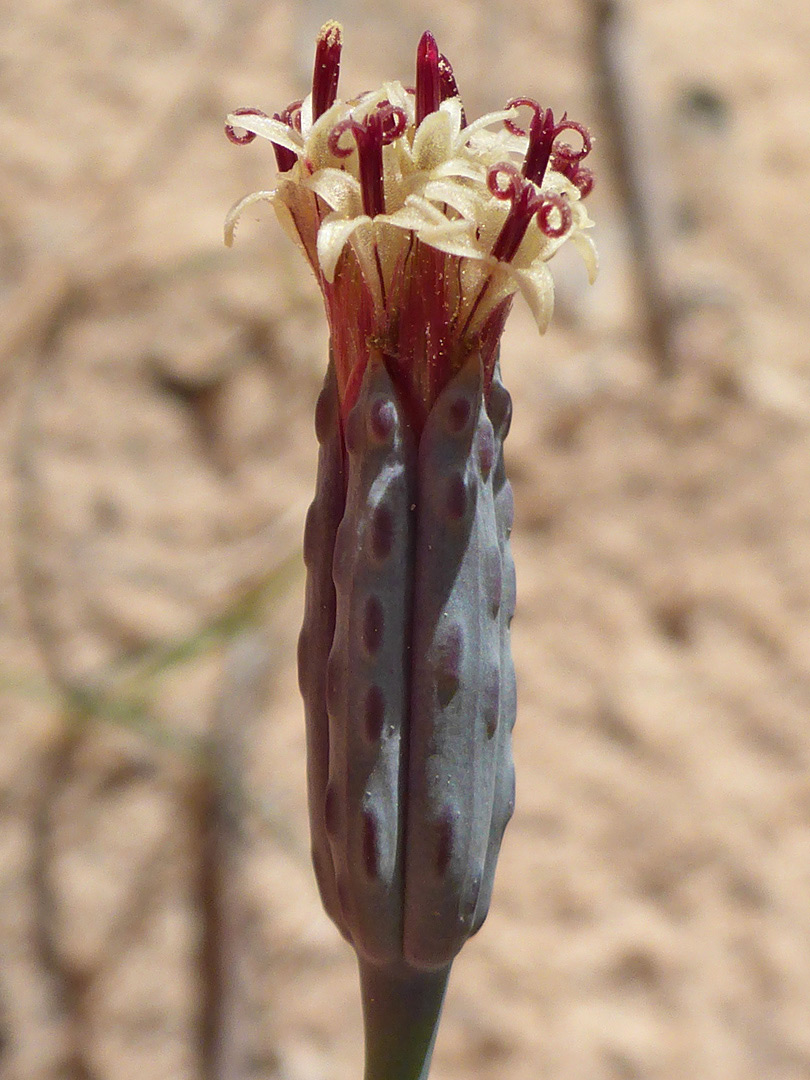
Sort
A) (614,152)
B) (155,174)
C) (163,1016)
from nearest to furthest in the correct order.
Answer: (163,1016)
(155,174)
(614,152)

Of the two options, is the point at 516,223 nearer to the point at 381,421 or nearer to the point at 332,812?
the point at 381,421

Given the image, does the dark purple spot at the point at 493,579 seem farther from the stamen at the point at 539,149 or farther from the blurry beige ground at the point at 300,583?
the blurry beige ground at the point at 300,583

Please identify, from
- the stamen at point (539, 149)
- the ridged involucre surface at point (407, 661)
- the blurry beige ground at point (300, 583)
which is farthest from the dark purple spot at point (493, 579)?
the blurry beige ground at point (300, 583)

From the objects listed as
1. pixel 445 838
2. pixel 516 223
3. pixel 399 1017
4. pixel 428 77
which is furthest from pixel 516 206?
pixel 399 1017

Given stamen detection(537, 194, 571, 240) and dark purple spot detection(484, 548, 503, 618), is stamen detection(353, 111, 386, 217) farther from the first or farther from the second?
dark purple spot detection(484, 548, 503, 618)

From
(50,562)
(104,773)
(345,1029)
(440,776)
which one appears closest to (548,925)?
(345,1029)

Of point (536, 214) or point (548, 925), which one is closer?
point (536, 214)

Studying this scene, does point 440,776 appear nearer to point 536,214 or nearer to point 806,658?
point 536,214
